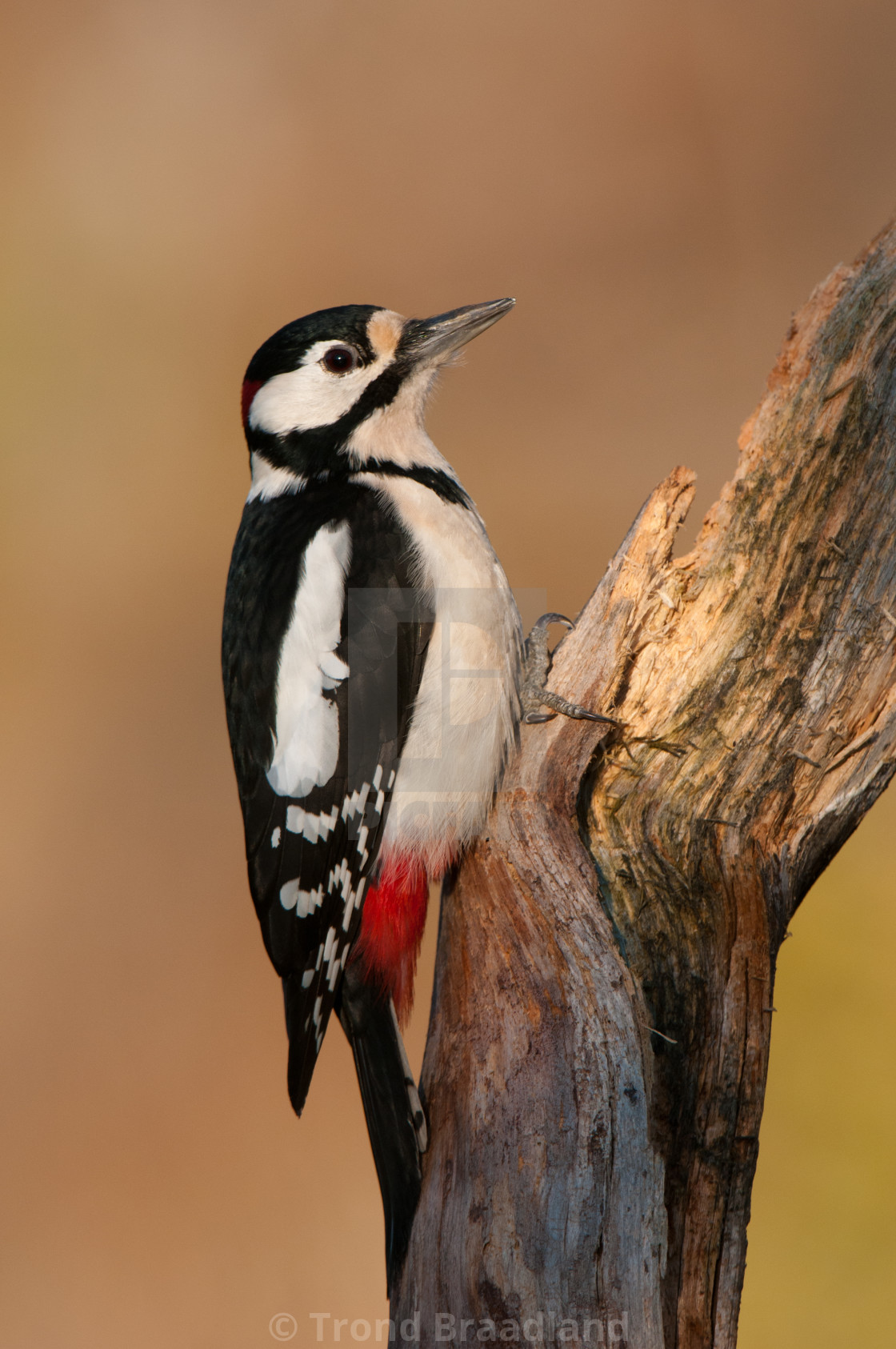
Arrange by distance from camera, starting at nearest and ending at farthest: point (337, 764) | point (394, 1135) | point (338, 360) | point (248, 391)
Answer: point (394, 1135) < point (337, 764) < point (338, 360) < point (248, 391)

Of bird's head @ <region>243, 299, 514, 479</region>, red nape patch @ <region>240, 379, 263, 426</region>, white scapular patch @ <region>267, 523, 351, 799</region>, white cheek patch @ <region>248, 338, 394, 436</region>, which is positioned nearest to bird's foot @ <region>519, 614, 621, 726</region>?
white scapular patch @ <region>267, 523, 351, 799</region>

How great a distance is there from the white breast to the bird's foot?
2 cm

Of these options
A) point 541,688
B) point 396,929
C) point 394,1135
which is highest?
point 541,688

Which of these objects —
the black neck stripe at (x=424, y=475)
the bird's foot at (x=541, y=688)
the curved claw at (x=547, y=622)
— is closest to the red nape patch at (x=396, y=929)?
the bird's foot at (x=541, y=688)

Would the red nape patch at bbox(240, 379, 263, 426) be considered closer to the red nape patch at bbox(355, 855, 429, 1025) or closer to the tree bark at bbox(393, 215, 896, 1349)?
the tree bark at bbox(393, 215, 896, 1349)

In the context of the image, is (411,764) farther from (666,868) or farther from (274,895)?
(666,868)

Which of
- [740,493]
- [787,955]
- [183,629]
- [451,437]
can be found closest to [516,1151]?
[740,493]

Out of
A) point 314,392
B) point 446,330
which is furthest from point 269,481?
point 446,330

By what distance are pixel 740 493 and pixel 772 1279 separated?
2024mm

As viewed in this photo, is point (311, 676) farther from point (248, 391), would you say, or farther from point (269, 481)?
point (248, 391)

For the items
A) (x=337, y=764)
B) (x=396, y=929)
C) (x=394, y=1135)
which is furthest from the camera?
(x=396, y=929)

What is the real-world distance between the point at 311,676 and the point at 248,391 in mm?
634

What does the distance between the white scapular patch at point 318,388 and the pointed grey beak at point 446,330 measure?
1.2 inches

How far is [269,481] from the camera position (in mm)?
1873
